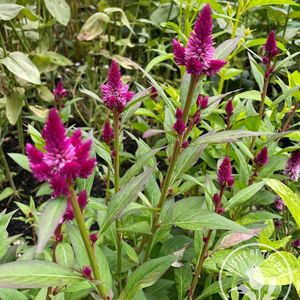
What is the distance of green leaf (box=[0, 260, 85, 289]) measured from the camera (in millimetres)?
820

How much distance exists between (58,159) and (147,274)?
420 mm

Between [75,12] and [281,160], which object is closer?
[281,160]

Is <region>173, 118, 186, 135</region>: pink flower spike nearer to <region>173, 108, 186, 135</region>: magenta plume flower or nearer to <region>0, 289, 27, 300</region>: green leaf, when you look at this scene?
<region>173, 108, 186, 135</region>: magenta plume flower

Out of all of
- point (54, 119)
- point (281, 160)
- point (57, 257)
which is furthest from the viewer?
point (281, 160)

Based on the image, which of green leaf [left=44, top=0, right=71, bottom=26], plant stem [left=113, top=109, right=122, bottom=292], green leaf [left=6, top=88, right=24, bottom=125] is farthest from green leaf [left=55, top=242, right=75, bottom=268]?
green leaf [left=44, top=0, right=71, bottom=26]

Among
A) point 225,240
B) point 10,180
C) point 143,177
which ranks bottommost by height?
point 10,180

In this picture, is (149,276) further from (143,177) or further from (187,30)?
(187,30)

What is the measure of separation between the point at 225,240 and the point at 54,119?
25.3 inches

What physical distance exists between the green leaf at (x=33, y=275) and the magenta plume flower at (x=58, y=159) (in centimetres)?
20

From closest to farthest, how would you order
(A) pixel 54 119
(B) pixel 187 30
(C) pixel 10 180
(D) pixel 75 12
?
(A) pixel 54 119
(B) pixel 187 30
(C) pixel 10 180
(D) pixel 75 12

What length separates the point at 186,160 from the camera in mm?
1118

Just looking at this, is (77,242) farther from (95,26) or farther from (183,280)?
(95,26)

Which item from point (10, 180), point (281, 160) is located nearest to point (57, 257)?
point (281, 160)

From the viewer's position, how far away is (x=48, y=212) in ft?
2.32
